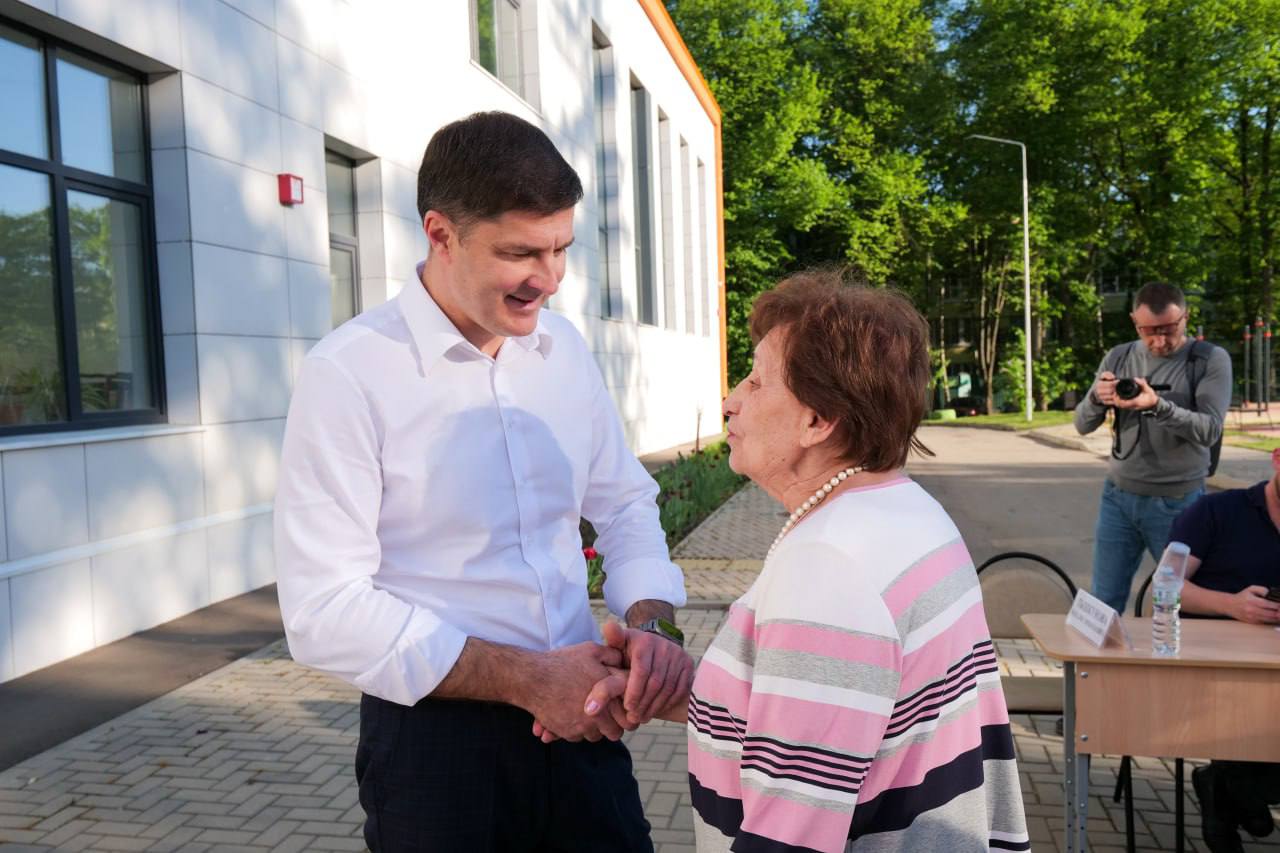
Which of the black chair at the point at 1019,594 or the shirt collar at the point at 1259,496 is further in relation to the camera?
the black chair at the point at 1019,594

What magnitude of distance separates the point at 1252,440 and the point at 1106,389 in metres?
21.8

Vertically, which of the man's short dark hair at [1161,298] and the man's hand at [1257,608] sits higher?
the man's short dark hair at [1161,298]

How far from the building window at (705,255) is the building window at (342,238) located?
66.6 feet

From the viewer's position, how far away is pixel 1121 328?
46.8 m

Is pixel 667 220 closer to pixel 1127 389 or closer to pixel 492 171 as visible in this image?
pixel 1127 389

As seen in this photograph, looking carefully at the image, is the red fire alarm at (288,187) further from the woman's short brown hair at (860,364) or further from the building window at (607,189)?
the building window at (607,189)

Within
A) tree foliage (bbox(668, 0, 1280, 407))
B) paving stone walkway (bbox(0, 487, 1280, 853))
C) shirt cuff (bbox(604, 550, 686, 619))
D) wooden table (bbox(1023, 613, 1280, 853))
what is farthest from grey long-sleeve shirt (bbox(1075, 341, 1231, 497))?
tree foliage (bbox(668, 0, 1280, 407))

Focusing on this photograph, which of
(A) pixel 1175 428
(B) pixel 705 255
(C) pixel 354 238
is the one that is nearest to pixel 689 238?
(B) pixel 705 255

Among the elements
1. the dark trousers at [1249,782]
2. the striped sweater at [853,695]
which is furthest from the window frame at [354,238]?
the striped sweater at [853,695]

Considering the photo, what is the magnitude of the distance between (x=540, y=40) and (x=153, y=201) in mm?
9405

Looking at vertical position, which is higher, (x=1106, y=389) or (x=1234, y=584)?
(x=1106, y=389)

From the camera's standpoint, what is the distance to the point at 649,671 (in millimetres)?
1837

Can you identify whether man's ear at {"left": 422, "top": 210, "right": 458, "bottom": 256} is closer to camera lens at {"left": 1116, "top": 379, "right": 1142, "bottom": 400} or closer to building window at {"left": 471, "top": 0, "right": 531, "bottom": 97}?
camera lens at {"left": 1116, "top": 379, "right": 1142, "bottom": 400}

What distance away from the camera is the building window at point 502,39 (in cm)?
1448
